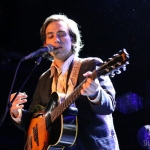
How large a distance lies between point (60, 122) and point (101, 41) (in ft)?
11.1

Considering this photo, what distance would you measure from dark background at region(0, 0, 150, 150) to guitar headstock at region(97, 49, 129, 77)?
302cm

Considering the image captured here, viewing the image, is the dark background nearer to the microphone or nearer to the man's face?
the man's face

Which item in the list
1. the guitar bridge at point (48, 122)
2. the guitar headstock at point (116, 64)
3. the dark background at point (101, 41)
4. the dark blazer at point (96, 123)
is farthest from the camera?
the dark background at point (101, 41)

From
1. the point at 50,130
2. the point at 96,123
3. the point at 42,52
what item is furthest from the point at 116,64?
the point at 50,130

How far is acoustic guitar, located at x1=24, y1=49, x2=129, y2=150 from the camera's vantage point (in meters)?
Answer: 1.94

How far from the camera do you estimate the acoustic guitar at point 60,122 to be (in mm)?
1936

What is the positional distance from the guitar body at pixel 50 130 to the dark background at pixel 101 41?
8.79ft

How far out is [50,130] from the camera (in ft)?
7.73

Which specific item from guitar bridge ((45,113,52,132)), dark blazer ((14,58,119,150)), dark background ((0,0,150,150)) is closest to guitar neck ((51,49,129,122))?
dark blazer ((14,58,119,150))

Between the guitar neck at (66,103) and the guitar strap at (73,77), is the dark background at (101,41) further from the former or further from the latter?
the guitar neck at (66,103)

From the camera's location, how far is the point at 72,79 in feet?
7.89

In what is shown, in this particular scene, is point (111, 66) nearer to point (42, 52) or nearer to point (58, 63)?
point (42, 52)

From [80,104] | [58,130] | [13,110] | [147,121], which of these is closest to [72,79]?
[80,104]

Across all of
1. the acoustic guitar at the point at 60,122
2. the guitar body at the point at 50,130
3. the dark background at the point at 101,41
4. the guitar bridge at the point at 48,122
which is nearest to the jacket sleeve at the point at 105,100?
the acoustic guitar at the point at 60,122
